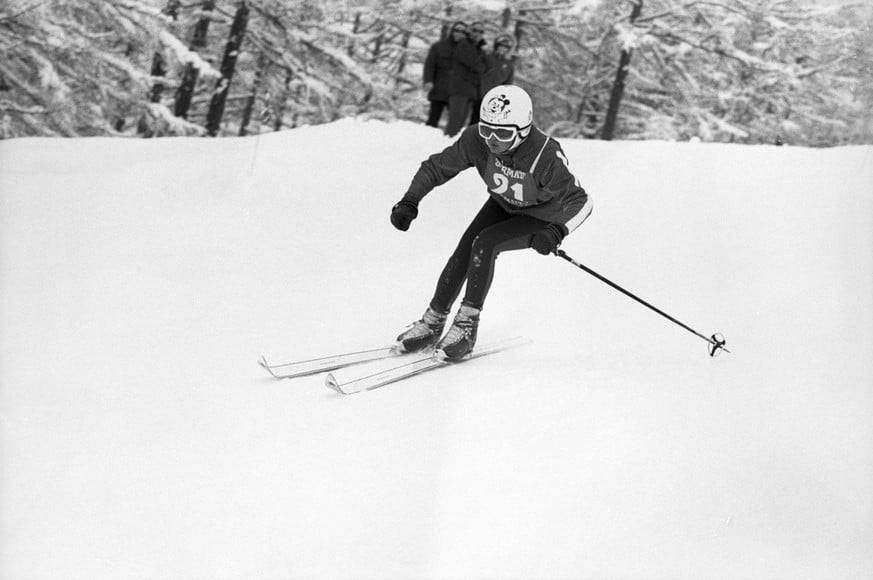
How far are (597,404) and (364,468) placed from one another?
1.14 metres

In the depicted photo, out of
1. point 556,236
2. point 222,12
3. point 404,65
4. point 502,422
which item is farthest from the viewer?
point 404,65

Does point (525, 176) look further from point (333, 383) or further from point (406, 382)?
point (333, 383)

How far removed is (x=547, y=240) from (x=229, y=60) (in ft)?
26.4

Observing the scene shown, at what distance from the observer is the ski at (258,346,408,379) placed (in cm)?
343

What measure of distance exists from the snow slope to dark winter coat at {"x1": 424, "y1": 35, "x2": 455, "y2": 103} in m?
1.56

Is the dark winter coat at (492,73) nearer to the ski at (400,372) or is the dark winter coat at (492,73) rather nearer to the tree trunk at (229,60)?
the tree trunk at (229,60)

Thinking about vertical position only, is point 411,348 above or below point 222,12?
below

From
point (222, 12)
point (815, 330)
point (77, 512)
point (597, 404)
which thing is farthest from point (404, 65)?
point (77, 512)

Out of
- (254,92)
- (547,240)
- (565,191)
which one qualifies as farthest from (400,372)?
(254,92)

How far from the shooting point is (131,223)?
4.95 m

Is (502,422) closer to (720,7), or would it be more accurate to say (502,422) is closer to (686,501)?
(686,501)

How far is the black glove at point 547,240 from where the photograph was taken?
3.48m

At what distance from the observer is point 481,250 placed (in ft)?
12.3

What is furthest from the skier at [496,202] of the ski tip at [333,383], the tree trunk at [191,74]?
the tree trunk at [191,74]
